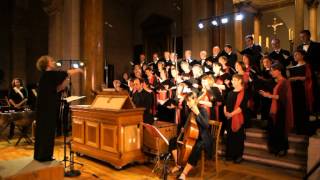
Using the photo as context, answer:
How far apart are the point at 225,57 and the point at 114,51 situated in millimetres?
7925

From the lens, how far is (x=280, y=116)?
16.1 feet

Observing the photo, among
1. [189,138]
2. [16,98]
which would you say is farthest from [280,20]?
[16,98]

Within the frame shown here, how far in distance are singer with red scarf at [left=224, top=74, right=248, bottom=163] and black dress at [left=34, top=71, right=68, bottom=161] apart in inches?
118

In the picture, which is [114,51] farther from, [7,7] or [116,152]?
[116,152]

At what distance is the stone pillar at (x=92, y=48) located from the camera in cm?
768

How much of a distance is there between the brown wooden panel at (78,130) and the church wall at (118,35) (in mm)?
7305

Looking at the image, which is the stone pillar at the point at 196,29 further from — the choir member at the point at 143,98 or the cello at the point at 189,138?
the cello at the point at 189,138

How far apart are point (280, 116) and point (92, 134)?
3.31m

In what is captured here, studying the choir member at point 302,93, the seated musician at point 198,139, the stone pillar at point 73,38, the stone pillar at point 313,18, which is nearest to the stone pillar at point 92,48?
the stone pillar at point 73,38

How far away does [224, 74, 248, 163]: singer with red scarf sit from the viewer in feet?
Answer: 17.1

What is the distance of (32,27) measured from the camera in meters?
14.5

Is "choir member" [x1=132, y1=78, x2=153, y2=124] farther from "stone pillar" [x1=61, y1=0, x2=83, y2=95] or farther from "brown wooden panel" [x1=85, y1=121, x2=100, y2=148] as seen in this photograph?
"stone pillar" [x1=61, y1=0, x2=83, y2=95]

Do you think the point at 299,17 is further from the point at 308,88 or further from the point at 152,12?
the point at 152,12

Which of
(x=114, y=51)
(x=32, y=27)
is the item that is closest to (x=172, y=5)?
(x=114, y=51)
